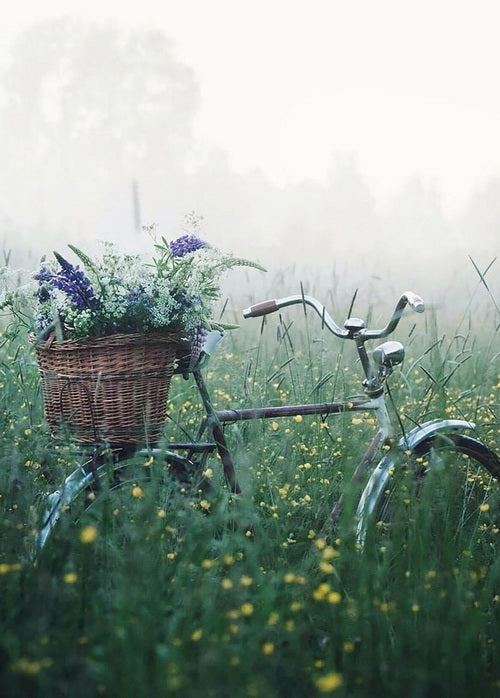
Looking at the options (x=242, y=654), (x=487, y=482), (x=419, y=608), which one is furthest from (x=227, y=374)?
(x=242, y=654)

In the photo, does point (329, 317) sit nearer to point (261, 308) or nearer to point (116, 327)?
point (261, 308)

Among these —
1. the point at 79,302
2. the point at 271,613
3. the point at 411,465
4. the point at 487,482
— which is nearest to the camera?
the point at 271,613

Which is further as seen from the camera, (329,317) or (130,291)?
(329,317)

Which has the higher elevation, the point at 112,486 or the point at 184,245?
the point at 184,245

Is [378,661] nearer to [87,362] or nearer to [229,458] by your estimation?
[229,458]

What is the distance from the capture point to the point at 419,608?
8.70 ft

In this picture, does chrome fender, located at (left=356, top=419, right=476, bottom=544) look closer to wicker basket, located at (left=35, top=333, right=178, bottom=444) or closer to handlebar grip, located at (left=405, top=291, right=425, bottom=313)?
handlebar grip, located at (left=405, top=291, right=425, bottom=313)

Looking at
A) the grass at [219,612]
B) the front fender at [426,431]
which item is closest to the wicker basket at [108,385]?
the grass at [219,612]

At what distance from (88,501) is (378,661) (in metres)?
1.28

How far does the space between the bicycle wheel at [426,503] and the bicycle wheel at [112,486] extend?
2.25 feet

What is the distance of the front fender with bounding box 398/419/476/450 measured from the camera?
11.1 feet

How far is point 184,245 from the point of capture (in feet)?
9.77

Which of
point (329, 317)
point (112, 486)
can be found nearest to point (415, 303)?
point (329, 317)

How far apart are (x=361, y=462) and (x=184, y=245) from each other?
1.10 meters
